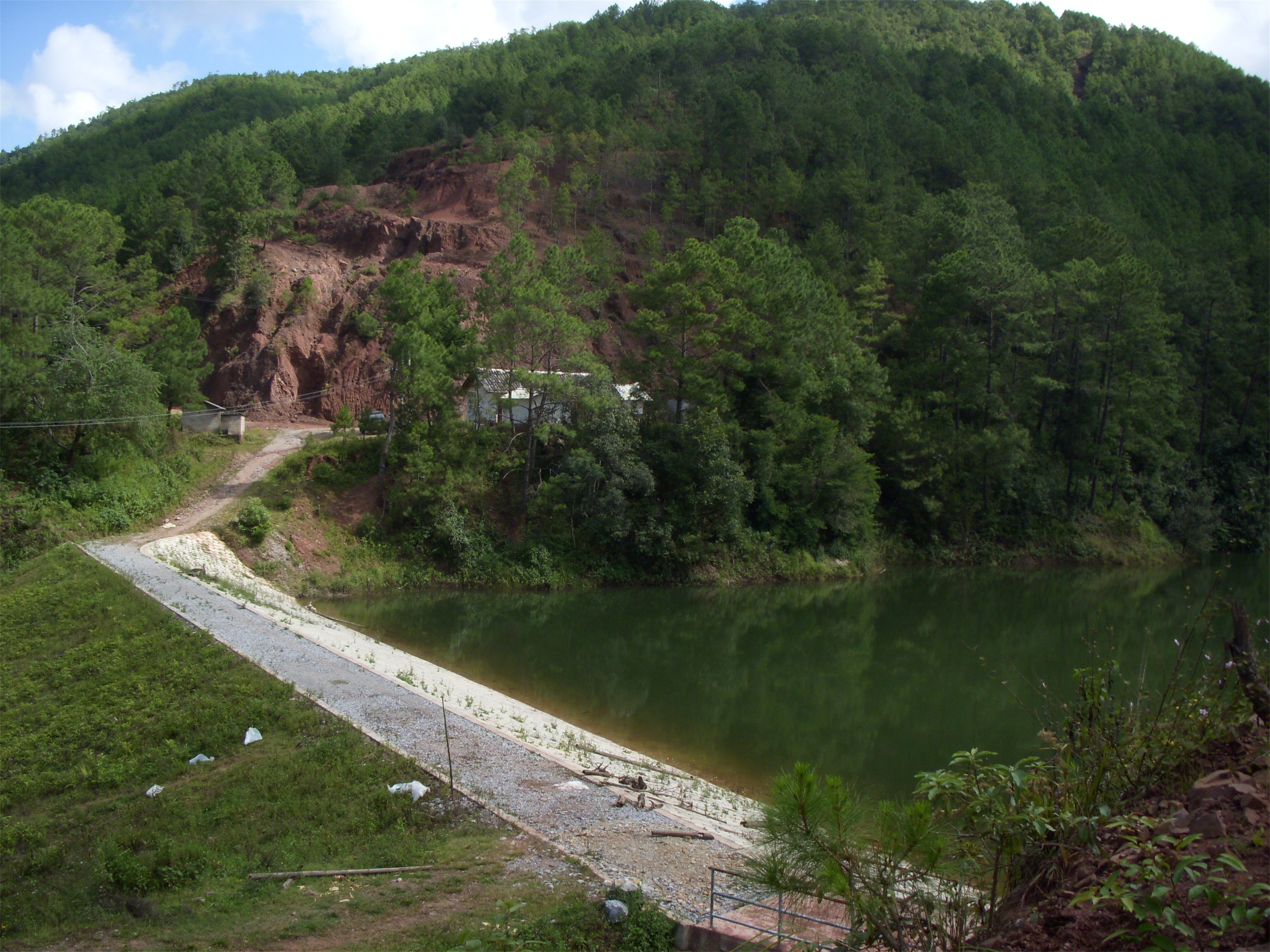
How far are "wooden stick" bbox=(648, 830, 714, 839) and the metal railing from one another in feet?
1.89

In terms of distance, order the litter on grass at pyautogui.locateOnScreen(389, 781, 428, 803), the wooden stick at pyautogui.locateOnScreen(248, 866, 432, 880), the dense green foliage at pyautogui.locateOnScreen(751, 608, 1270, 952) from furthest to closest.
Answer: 1. the litter on grass at pyautogui.locateOnScreen(389, 781, 428, 803)
2. the wooden stick at pyautogui.locateOnScreen(248, 866, 432, 880)
3. the dense green foliage at pyautogui.locateOnScreen(751, 608, 1270, 952)

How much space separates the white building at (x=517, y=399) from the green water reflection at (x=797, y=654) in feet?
22.2

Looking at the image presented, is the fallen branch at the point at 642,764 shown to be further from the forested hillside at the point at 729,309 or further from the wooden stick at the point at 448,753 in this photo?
the forested hillside at the point at 729,309

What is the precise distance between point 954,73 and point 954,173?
28.8 metres

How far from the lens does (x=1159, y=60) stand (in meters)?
104

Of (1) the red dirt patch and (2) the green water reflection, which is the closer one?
(2) the green water reflection

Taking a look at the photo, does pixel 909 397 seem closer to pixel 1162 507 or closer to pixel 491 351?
pixel 1162 507

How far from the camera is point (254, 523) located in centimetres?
2734

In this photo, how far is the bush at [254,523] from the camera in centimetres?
2731

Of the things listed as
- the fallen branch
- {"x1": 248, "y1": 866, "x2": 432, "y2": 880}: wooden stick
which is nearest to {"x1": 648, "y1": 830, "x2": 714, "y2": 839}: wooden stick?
{"x1": 248, "y1": 866, "x2": 432, "y2": 880}: wooden stick

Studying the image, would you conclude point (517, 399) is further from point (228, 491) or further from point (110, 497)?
point (110, 497)

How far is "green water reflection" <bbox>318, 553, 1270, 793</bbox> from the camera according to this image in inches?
656

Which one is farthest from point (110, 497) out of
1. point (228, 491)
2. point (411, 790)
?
point (411, 790)

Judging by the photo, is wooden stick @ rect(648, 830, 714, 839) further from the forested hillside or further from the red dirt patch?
the red dirt patch
